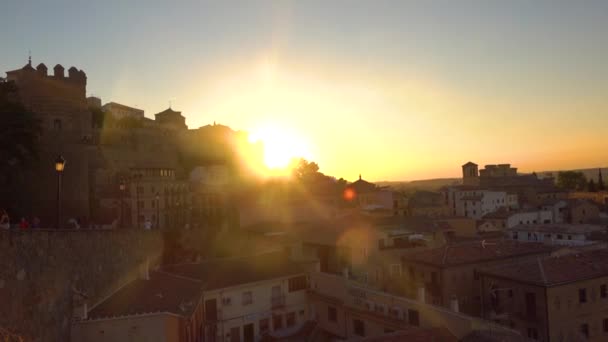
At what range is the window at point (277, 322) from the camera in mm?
26422

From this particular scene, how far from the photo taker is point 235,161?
242 ft

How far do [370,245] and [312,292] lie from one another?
564 centimetres

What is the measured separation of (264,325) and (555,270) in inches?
650

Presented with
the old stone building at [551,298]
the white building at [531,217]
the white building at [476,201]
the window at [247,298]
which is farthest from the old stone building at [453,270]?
the white building at [476,201]

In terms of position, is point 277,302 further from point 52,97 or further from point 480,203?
point 480,203

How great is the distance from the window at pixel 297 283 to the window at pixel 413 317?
773 cm

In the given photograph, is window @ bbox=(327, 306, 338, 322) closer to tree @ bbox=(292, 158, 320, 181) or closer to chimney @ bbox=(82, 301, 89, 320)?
chimney @ bbox=(82, 301, 89, 320)

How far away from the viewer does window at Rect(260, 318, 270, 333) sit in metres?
26.1

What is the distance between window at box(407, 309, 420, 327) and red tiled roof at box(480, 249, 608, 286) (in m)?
8.98

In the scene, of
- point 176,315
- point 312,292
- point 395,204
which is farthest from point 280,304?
point 395,204

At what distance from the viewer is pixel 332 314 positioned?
85.4 feet

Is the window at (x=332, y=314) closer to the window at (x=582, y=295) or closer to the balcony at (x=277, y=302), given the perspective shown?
the balcony at (x=277, y=302)

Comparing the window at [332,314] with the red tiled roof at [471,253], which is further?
the red tiled roof at [471,253]

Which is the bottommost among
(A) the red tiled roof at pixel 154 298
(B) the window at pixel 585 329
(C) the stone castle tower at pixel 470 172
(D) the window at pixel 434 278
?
(B) the window at pixel 585 329
